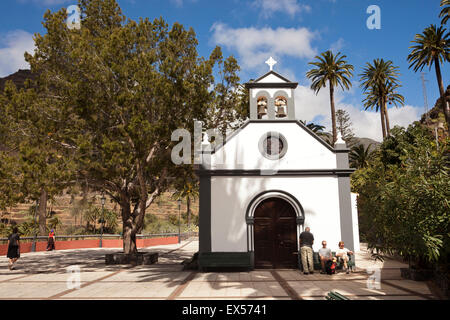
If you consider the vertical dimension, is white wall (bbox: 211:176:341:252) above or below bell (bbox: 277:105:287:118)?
below

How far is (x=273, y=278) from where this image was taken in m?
11.7

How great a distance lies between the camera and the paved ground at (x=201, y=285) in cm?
891

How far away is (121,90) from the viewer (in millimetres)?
14969

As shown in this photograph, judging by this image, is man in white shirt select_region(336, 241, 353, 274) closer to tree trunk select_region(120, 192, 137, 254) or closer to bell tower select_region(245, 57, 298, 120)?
bell tower select_region(245, 57, 298, 120)

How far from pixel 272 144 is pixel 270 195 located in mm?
2404

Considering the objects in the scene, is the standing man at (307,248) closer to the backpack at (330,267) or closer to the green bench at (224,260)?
the backpack at (330,267)

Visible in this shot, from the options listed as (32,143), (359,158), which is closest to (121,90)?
(32,143)

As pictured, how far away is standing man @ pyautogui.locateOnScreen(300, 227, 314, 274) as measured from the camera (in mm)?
12891

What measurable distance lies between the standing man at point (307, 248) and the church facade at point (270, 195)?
88 cm

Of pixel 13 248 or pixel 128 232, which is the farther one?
pixel 128 232

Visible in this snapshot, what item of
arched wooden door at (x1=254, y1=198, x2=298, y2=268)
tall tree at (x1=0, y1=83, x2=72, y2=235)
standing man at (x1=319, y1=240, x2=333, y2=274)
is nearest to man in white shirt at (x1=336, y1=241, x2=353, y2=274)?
standing man at (x1=319, y1=240, x2=333, y2=274)

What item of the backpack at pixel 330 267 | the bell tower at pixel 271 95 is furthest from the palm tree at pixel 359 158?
the backpack at pixel 330 267

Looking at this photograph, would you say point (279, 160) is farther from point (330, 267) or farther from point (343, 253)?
point (330, 267)

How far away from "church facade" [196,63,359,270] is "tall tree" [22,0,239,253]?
282 cm
